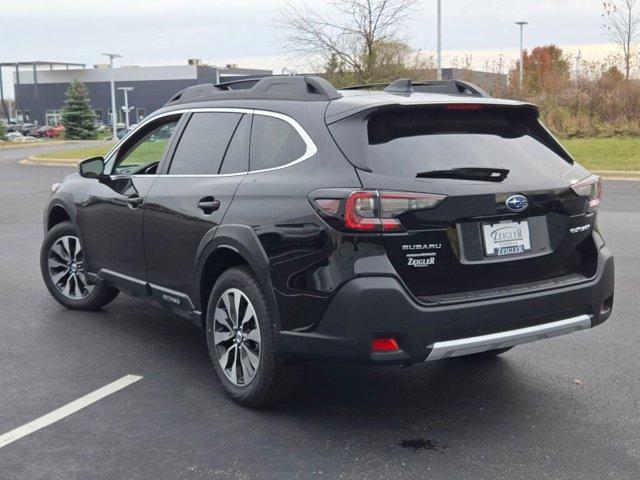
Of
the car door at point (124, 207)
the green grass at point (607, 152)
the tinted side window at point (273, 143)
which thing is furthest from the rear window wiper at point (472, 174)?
the green grass at point (607, 152)

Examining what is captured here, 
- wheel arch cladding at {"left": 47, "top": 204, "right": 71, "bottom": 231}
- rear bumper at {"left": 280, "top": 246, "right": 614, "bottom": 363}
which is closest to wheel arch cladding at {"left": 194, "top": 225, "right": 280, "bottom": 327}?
rear bumper at {"left": 280, "top": 246, "right": 614, "bottom": 363}

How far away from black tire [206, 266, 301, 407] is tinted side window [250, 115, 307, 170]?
1.99 feet

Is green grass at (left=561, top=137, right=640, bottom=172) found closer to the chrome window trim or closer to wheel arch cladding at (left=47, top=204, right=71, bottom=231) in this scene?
wheel arch cladding at (left=47, top=204, right=71, bottom=231)

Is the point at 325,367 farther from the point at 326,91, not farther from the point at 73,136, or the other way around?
the point at 73,136

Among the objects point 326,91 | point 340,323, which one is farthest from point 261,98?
point 340,323

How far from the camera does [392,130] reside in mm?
4164

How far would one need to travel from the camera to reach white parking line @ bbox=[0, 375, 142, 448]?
4.20 metres

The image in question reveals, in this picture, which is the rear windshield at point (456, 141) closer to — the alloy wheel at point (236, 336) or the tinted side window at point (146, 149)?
the alloy wheel at point (236, 336)

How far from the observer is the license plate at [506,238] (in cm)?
404

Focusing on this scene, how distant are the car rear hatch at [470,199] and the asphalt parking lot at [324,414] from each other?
75cm

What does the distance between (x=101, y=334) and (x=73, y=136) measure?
5457cm

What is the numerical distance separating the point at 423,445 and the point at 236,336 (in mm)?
1201

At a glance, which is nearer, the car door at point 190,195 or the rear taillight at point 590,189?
the rear taillight at point 590,189

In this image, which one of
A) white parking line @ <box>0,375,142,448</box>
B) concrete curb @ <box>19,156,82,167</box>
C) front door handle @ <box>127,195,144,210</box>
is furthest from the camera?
concrete curb @ <box>19,156,82,167</box>
